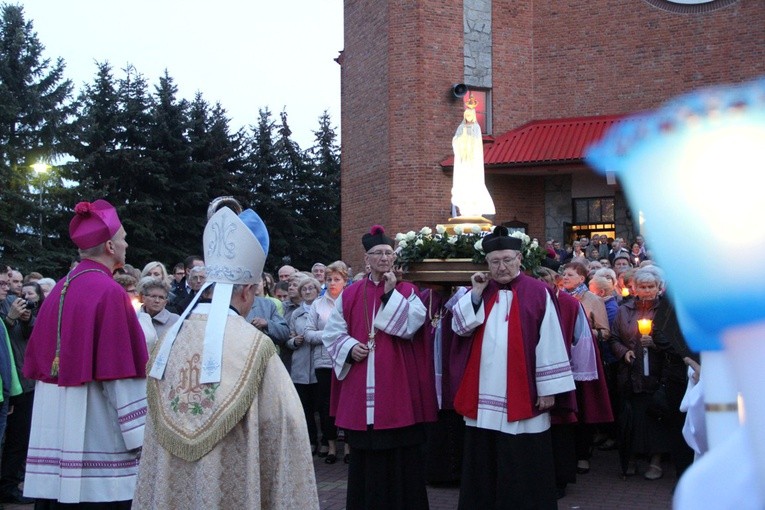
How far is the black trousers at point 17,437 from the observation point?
800 centimetres

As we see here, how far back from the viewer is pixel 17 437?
26.9ft

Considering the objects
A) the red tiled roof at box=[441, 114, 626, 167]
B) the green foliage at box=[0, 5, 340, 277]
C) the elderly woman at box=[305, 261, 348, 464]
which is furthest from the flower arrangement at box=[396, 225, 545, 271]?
the green foliage at box=[0, 5, 340, 277]

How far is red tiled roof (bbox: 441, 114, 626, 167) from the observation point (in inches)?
817

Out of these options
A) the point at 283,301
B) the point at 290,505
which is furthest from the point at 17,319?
the point at 290,505

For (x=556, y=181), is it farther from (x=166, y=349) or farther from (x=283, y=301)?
(x=166, y=349)

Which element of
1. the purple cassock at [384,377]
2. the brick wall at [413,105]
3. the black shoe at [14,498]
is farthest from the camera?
the brick wall at [413,105]

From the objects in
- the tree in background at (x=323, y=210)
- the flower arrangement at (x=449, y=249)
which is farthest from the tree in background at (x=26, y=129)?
the flower arrangement at (x=449, y=249)

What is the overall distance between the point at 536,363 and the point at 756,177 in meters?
5.33

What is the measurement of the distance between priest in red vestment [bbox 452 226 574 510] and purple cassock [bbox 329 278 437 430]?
0.34 metres

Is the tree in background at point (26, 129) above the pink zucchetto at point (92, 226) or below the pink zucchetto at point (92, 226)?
above

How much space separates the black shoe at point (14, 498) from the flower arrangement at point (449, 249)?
4.15 meters

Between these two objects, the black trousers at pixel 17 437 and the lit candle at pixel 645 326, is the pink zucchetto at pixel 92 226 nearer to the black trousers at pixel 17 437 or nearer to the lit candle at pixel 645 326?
the black trousers at pixel 17 437

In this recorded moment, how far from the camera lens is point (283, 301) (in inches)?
438

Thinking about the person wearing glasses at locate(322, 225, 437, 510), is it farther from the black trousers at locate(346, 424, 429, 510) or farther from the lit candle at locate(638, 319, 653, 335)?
the lit candle at locate(638, 319, 653, 335)
